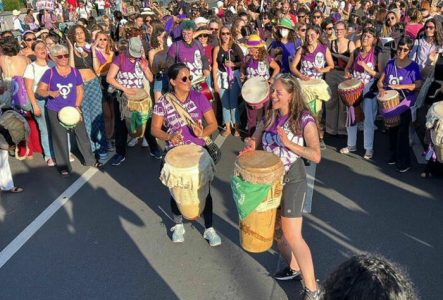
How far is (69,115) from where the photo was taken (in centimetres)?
584

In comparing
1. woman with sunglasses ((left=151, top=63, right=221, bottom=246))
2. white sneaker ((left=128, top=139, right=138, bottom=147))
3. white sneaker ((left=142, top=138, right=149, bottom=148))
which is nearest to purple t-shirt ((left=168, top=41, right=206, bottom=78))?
white sneaker ((left=142, top=138, right=149, bottom=148))

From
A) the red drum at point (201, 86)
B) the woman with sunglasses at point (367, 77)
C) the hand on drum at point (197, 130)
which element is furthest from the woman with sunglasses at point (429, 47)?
the hand on drum at point (197, 130)

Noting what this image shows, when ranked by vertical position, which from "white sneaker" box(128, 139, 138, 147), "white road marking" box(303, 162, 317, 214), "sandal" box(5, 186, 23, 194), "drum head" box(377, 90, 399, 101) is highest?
"drum head" box(377, 90, 399, 101)

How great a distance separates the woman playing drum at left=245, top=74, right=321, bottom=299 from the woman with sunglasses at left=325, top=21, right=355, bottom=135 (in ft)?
12.1

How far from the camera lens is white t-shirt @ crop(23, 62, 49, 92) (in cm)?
610

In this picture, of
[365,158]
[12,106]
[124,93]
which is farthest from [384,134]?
[12,106]

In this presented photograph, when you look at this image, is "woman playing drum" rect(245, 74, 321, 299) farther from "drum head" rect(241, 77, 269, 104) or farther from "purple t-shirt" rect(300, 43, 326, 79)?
"purple t-shirt" rect(300, 43, 326, 79)

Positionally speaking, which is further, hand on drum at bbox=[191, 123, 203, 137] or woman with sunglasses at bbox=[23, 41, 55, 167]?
woman with sunglasses at bbox=[23, 41, 55, 167]

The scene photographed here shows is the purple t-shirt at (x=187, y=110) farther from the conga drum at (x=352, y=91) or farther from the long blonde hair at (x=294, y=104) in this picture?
the conga drum at (x=352, y=91)

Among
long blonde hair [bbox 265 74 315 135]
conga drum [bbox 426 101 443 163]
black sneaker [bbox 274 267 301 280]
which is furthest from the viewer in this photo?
conga drum [bbox 426 101 443 163]

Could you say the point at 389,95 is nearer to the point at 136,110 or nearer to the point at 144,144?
the point at 136,110

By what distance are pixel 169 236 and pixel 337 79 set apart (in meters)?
3.80

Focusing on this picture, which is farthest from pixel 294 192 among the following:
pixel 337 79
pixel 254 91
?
pixel 337 79

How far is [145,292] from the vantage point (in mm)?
3836
